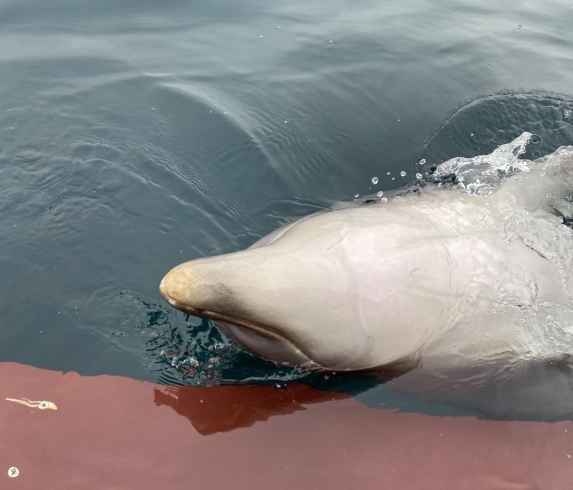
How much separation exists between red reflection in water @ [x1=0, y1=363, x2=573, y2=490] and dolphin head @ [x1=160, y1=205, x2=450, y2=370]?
0.41 metres

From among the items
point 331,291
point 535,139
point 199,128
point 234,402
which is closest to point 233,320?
point 331,291

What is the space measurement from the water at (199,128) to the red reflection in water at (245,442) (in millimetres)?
206

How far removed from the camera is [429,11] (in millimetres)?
7969

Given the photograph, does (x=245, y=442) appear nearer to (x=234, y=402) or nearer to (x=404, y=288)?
(x=234, y=402)

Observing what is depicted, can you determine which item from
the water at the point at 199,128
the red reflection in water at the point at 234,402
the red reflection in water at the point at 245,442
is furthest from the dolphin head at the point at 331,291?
the water at the point at 199,128

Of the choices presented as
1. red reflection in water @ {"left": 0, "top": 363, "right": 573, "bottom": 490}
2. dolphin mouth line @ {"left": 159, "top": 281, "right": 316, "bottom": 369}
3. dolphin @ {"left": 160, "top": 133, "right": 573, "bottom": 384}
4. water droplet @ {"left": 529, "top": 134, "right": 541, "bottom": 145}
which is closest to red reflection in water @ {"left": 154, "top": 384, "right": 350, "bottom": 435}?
red reflection in water @ {"left": 0, "top": 363, "right": 573, "bottom": 490}

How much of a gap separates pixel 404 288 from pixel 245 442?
4.49ft

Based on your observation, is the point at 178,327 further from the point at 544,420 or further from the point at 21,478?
the point at 544,420

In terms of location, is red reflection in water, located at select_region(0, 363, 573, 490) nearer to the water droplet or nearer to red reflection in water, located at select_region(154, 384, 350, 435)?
red reflection in water, located at select_region(154, 384, 350, 435)

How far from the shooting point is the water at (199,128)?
3.98m

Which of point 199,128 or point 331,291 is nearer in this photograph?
point 331,291

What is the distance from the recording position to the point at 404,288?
11.2 ft

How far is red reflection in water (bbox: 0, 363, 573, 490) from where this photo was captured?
3.20m

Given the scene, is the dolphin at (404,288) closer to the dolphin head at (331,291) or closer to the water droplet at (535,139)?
the dolphin head at (331,291)
